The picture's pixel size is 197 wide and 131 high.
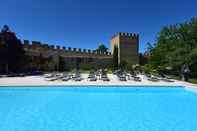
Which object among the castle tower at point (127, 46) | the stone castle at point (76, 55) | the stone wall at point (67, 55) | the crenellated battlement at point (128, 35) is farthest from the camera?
the crenellated battlement at point (128, 35)

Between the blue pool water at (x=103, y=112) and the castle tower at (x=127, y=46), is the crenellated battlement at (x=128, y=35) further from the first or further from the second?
the blue pool water at (x=103, y=112)

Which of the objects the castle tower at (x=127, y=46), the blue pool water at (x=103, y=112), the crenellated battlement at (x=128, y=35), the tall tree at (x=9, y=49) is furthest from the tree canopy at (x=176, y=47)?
the crenellated battlement at (x=128, y=35)

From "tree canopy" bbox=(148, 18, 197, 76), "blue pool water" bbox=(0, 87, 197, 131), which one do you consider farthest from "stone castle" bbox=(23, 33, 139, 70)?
"blue pool water" bbox=(0, 87, 197, 131)

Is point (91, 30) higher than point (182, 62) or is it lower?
higher

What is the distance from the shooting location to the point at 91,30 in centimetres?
3133

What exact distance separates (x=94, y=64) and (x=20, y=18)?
1914cm

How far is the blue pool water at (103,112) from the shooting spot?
19.5ft

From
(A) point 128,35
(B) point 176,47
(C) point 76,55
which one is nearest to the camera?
(B) point 176,47

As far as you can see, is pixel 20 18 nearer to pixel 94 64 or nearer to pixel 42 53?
pixel 42 53

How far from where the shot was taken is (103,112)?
765 cm

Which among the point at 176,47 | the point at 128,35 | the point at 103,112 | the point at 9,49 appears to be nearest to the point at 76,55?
the point at 128,35

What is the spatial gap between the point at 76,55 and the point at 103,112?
30.2 meters

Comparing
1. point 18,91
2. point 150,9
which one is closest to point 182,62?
point 150,9

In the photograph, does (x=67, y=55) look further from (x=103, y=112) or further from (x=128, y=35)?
(x=103, y=112)
